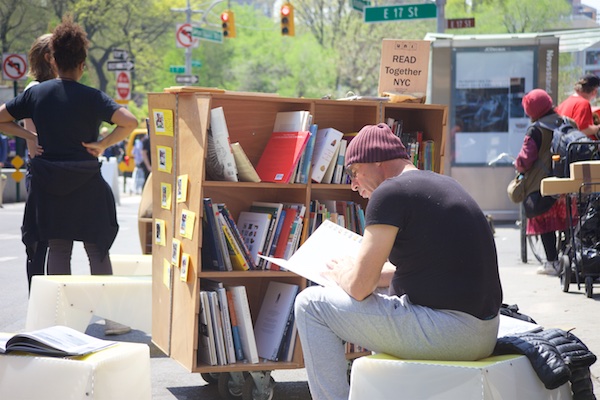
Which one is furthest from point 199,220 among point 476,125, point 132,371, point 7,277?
point 476,125

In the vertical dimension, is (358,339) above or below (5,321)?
above

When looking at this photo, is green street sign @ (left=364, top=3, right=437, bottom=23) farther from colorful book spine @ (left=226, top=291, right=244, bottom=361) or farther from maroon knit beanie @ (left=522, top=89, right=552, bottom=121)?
colorful book spine @ (left=226, top=291, right=244, bottom=361)

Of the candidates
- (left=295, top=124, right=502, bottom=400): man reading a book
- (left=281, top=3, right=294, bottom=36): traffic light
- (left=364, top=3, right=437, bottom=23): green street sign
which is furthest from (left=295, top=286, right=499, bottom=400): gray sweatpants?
(left=281, top=3, right=294, bottom=36): traffic light

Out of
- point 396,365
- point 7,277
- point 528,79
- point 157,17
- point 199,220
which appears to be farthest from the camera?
point 157,17

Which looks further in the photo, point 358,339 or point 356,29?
point 356,29

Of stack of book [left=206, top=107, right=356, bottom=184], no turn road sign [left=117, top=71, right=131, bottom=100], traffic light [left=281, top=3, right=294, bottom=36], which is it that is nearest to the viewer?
stack of book [left=206, top=107, right=356, bottom=184]

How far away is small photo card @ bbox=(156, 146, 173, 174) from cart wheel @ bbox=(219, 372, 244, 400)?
49.1 inches

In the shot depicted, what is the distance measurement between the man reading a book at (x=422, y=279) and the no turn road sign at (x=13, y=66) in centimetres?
1718

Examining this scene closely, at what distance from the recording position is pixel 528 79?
58.6 feet

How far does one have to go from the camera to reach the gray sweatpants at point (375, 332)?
13.7 feet

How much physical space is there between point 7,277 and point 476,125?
32.4ft

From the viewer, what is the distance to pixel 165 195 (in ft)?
19.5

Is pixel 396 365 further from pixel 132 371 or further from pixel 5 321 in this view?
pixel 5 321

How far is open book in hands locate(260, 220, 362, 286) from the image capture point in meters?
4.55
